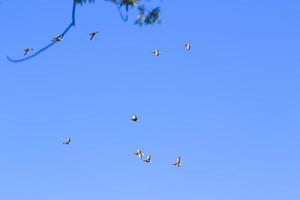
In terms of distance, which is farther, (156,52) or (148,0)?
(156,52)

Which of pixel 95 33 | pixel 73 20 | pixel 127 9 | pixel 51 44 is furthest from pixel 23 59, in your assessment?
pixel 95 33

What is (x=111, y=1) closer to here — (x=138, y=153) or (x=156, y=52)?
(x=156, y=52)

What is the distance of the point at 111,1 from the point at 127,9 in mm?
487

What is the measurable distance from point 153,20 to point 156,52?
9370 mm

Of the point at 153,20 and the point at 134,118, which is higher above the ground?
the point at 134,118

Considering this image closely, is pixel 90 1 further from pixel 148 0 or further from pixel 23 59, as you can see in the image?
pixel 23 59

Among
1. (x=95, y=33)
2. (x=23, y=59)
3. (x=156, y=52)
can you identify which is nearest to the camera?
(x=23, y=59)

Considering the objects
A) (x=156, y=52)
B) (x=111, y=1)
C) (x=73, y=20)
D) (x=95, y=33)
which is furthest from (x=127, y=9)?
(x=156, y=52)

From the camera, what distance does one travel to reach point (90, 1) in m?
13.2

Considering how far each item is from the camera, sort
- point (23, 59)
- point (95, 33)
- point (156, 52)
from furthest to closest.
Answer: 1. point (156, 52)
2. point (95, 33)
3. point (23, 59)

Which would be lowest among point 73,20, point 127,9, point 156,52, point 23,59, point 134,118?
point 23,59

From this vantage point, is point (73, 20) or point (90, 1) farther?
point (90, 1)

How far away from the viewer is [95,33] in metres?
14.1

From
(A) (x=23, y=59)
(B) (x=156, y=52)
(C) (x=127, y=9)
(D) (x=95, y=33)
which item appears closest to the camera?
(A) (x=23, y=59)
